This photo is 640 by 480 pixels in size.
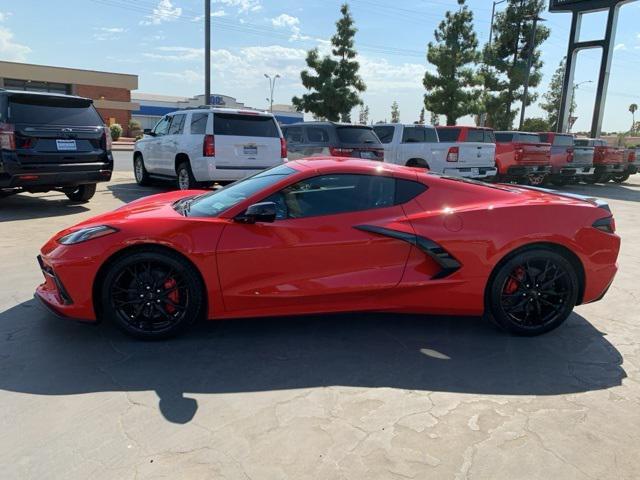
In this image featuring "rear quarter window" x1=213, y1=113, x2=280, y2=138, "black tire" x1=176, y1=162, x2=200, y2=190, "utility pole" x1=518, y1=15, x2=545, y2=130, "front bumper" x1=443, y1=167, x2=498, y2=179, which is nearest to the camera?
"rear quarter window" x1=213, y1=113, x2=280, y2=138

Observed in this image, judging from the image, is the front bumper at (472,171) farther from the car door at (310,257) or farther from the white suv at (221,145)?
the car door at (310,257)

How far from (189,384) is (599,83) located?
29.1 m

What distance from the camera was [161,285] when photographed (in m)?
3.74

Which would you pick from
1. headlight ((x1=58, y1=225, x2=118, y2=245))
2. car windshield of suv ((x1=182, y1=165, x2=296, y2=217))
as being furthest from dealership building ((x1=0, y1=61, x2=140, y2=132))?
headlight ((x1=58, y1=225, x2=118, y2=245))

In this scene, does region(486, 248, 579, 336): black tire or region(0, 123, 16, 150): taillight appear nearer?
region(486, 248, 579, 336): black tire

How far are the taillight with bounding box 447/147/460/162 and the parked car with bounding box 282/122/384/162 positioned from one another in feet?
6.85

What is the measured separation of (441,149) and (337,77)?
19.8 m

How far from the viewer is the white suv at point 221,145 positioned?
987 centimetres

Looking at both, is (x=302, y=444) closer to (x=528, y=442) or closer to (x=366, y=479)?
(x=366, y=479)

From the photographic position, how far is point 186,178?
10508 millimetres

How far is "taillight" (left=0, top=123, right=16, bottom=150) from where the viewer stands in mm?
7746

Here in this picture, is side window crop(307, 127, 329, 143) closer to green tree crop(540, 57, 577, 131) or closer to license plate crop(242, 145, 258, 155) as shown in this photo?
license plate crop(242, 145, 258, 155)

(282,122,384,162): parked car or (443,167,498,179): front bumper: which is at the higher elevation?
(282,122,384,162): parked car

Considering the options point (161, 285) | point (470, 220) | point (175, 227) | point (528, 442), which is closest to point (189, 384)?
point (161, 285)
